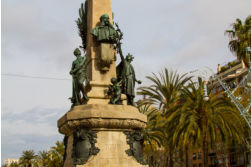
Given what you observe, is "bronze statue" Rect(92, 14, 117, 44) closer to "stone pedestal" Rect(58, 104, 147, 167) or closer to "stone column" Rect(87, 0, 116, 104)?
"stone column" Rect(87, 0, 116, 104)

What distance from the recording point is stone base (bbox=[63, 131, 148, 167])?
10.6 metres

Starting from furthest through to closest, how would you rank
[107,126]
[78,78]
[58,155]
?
1. [58,155]
2. [78,78]
3. [107,126]

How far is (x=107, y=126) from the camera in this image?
11.0 metres

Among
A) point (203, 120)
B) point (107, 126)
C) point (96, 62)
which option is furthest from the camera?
point (203, 120)

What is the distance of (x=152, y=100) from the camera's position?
1208 inches

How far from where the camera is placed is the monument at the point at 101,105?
10.7 metres

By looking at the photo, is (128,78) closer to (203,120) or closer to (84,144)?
(84,144)

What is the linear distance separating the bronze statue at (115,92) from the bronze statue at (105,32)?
61.0 inches

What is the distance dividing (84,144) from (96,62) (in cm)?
330

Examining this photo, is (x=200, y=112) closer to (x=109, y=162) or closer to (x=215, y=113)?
(x=215, y=113)

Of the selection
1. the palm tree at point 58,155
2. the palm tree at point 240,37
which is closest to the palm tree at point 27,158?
the palm tree at point 58,155

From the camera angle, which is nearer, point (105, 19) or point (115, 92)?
point (115, 92)

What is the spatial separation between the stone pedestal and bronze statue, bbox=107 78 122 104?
0.43m

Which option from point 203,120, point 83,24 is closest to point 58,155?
point 203,120
